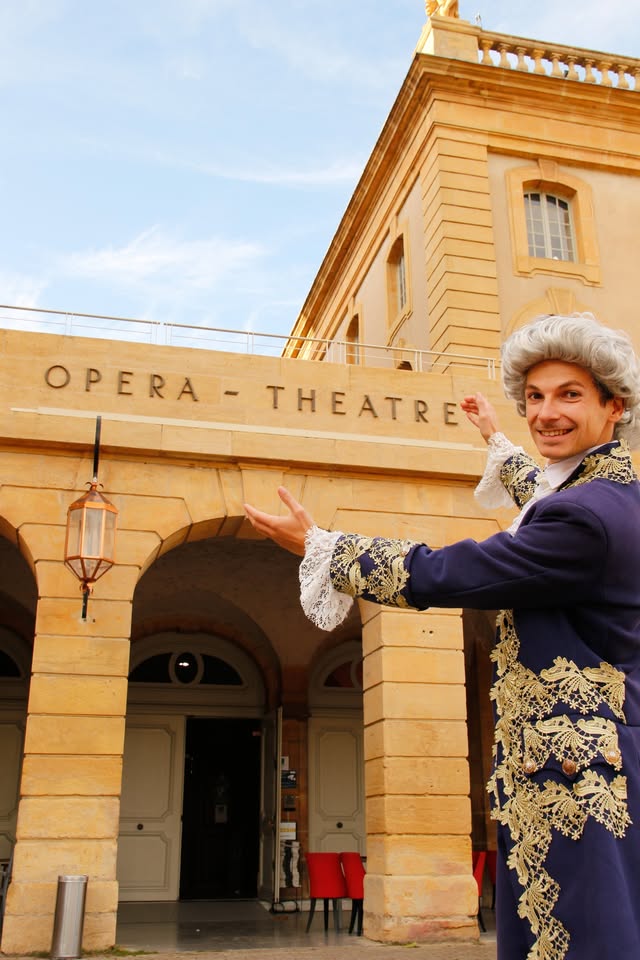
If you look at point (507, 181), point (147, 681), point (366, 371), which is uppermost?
point (507, 181)

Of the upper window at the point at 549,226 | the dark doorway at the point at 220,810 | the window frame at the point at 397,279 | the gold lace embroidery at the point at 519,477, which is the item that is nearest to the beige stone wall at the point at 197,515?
the upper window at the point at 549,226

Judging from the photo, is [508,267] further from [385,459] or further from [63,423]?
[63,423]

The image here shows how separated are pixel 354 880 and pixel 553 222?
415 inches

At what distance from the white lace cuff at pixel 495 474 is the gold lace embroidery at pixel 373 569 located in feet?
2.76

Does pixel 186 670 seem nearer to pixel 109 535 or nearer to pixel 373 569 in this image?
pixel 109 535

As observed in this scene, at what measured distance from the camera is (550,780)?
7.06 ft

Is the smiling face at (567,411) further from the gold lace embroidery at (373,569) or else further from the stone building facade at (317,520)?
the stone building facade at (317,520)

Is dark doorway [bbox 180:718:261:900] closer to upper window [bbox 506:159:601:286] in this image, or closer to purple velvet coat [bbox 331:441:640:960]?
upper window [bbox 506:159:601:286]

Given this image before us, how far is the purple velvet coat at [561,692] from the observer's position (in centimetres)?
205

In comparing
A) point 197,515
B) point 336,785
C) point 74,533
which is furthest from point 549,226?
point 74,533

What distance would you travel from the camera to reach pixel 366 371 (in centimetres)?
1116

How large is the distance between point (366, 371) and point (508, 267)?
196 inches

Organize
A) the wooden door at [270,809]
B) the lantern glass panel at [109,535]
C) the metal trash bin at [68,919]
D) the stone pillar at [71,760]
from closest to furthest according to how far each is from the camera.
Answer: the metal trash bin at [68,919] → the stone pillar at [71,760] → the lantern glass panel at [109,535] → the wooden door at [270,809]

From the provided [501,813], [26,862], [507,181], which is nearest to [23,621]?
[26,862]
